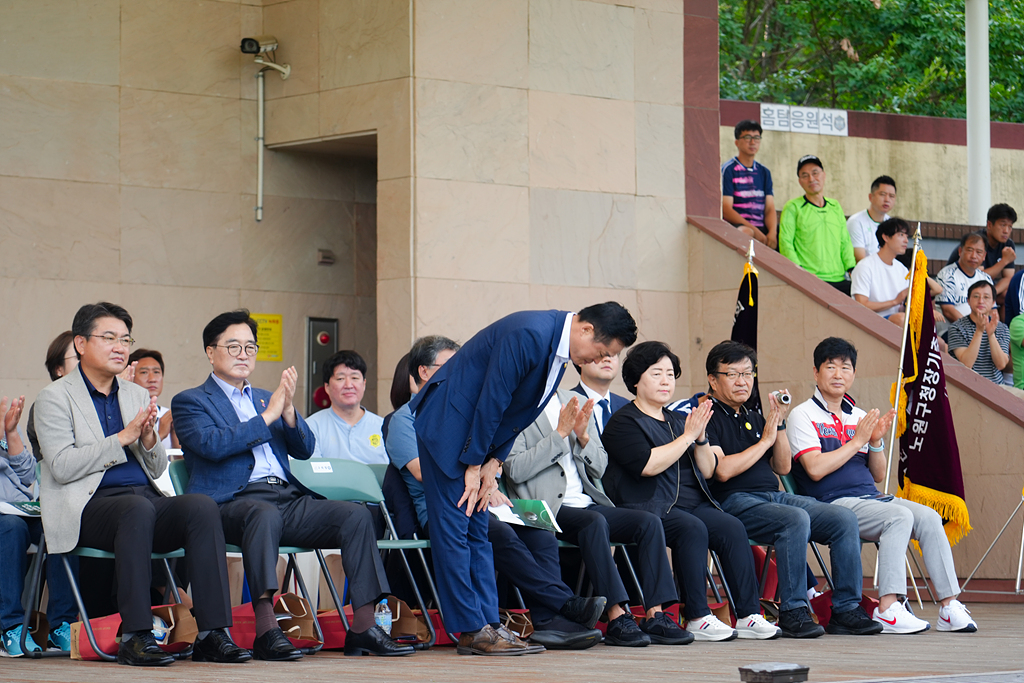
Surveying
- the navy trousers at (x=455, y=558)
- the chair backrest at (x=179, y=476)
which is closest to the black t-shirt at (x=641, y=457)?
the navy trousers at (x=455, y=558)

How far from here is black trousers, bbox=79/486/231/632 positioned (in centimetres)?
514

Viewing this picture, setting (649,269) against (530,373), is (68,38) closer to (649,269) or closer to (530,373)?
(649,269)

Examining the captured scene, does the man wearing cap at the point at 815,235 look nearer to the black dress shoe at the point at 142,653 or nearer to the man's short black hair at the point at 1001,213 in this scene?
the man's short black hair at the point at 1001,213

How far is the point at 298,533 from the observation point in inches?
222

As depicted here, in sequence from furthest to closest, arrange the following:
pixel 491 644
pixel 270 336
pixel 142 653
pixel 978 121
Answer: pixel 978 121 → pixel 270 336 → pixel 491 644 → pixel 142 653

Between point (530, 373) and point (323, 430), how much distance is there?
2226mm

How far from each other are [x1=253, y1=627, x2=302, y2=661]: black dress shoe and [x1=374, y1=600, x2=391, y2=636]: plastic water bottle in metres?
0.71

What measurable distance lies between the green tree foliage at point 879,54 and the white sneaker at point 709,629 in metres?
14.2

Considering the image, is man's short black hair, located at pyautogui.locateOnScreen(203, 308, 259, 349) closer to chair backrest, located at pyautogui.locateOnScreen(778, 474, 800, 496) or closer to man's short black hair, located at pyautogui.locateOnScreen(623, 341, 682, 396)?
man's short black hair, located at pyautogui.locateOnScreen(623, 341, 682, 396)

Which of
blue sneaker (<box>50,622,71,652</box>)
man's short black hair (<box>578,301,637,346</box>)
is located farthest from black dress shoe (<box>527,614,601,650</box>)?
blue sneaker (<box>50,622,71,652</box>)

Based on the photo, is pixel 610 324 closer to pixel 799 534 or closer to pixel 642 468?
pixel 642 468

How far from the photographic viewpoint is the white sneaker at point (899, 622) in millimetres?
6401

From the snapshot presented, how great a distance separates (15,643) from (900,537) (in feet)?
14.4

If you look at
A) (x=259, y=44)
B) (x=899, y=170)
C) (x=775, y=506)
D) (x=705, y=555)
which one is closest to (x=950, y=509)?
(x=775, y=506)
